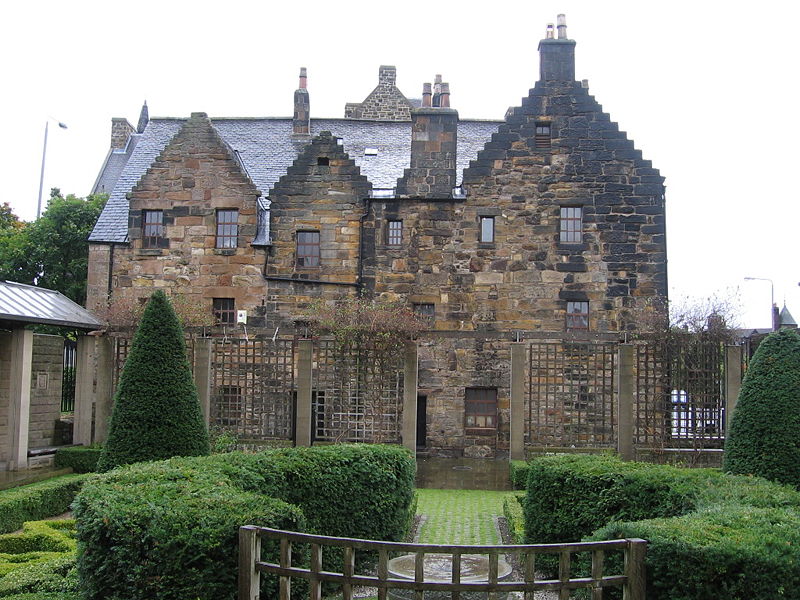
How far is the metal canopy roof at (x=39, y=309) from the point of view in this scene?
615 inches

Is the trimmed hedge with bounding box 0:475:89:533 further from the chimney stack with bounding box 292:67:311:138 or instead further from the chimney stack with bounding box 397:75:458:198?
the chimney stack with bounding box 292:67:311:138

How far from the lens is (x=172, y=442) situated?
12477 millimetres

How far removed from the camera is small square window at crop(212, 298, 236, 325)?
24156mm

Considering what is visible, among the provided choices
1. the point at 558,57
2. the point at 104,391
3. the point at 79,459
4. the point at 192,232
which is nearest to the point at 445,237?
the point at 558,57

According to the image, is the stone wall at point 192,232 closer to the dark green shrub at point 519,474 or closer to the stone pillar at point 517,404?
the stone pillar at point 517,404

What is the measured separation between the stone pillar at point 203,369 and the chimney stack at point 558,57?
41.3ft

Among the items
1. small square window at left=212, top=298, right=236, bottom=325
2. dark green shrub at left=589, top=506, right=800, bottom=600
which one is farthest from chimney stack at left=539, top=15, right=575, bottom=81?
dark green shrub at left=589, top=506, right=800, bottom=600

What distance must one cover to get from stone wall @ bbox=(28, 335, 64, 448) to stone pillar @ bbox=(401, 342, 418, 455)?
319 inches

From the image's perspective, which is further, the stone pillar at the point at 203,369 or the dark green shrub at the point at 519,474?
the stone pillar at the point at 203,369

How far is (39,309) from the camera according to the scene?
55.0 feet

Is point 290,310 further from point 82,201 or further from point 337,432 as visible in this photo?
point 82,201

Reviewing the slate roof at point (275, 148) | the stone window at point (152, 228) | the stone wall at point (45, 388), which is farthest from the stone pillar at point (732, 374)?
the stone window at point (152, 228)

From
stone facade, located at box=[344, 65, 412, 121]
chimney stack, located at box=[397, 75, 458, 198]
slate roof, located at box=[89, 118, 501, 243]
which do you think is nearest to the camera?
chimney stack, located at box=[397, 75, 458, 198]

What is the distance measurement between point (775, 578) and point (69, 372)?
17990 mm
